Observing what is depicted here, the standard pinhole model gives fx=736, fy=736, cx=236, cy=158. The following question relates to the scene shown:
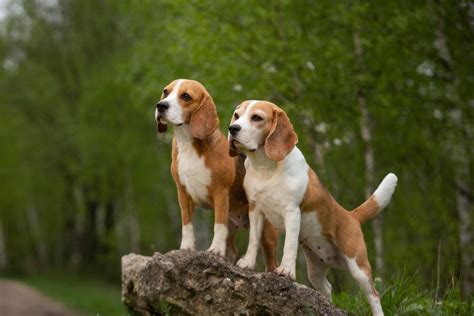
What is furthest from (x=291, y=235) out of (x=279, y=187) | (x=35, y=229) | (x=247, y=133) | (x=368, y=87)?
(x=35, y=229)

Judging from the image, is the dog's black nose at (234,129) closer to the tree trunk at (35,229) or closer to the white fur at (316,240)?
the white fur at (316,240)

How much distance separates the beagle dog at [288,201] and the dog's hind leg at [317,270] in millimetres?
100

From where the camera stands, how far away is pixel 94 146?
90.9ft

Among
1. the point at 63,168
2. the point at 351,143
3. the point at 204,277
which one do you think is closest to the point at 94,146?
the point at 63,168

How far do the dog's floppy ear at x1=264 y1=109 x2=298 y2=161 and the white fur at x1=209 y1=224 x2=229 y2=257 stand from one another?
0.75 m

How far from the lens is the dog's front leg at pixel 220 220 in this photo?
5621mm

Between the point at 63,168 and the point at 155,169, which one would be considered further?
the point at 63,168

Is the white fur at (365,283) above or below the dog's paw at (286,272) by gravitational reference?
below

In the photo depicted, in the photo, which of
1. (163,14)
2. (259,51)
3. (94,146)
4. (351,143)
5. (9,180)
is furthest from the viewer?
(9,180)

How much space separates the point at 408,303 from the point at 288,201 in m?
1.79

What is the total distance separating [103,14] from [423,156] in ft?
70.0

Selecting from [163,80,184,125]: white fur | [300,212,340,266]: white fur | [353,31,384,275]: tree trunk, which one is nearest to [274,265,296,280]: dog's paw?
[300,212,340,266]: white fur

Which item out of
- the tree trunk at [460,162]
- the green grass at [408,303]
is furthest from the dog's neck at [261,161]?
the tree trunk at [460,162]

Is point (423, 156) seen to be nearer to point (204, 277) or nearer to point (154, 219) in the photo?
point (204, 277)
